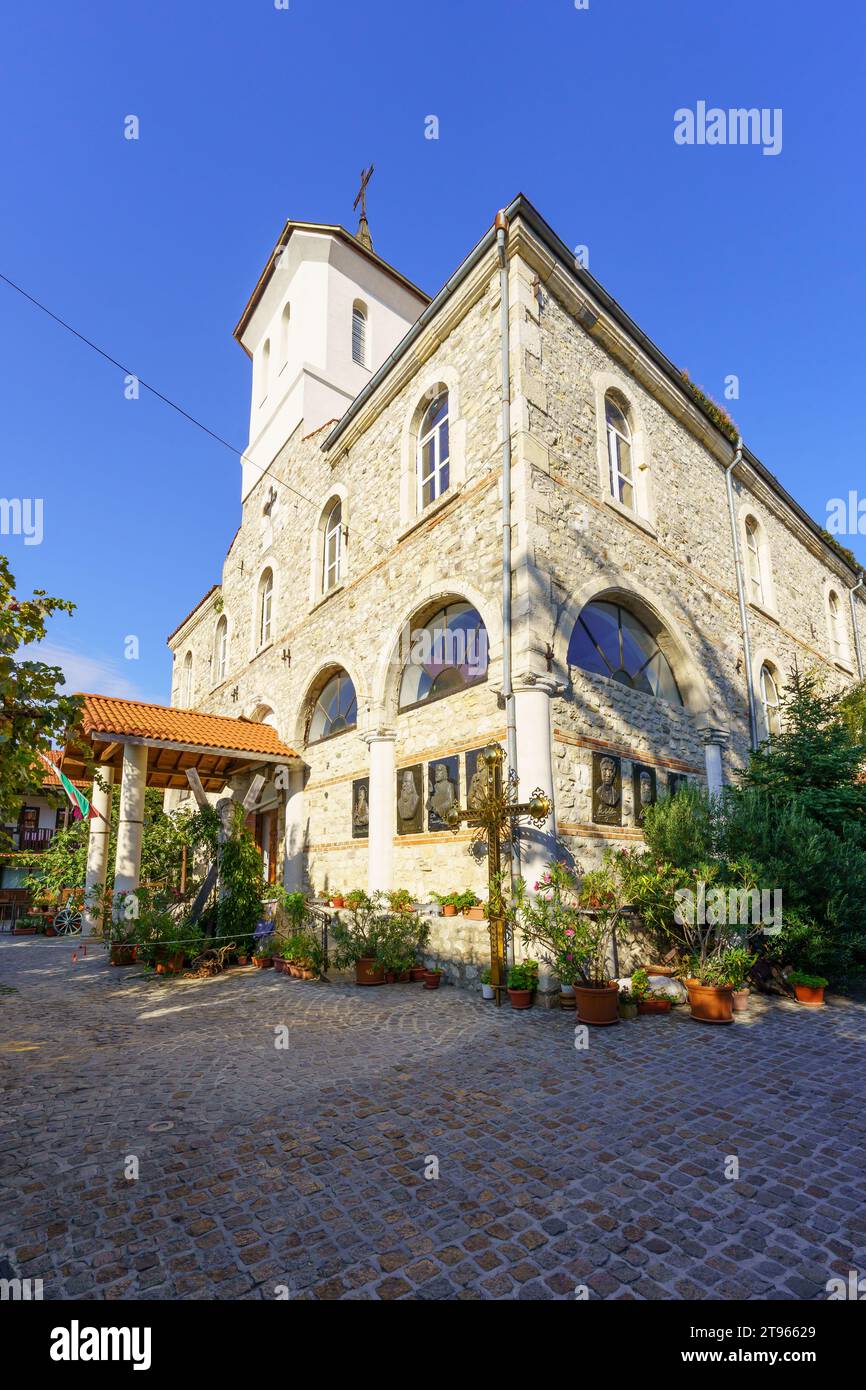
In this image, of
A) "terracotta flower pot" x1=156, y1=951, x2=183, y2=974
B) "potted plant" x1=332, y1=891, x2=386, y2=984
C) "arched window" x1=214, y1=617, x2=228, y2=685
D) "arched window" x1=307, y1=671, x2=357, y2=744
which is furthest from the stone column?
"arched window" x1=214, y1=617, x2=228, y2=685

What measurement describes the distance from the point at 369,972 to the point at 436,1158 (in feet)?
15.9

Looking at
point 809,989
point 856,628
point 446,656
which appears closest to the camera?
point 809,989

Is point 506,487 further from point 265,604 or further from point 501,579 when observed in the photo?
point 265,604

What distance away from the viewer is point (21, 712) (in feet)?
12.7

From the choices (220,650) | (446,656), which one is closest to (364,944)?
(446,656)

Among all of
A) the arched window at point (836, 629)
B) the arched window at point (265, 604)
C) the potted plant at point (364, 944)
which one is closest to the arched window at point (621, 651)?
the potted plant at point (364, 944)

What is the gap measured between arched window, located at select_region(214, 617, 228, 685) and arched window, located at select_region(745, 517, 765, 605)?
548 inches

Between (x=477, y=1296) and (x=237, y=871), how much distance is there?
783 cm

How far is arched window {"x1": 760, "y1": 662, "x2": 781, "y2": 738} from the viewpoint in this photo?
13.2 m

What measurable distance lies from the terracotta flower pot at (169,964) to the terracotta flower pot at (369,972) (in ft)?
9.28

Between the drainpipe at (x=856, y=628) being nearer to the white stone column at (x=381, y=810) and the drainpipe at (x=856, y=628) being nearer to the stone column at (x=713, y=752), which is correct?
the stone column at (x=713, y=752)

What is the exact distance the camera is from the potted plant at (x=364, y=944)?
26.1 feet
